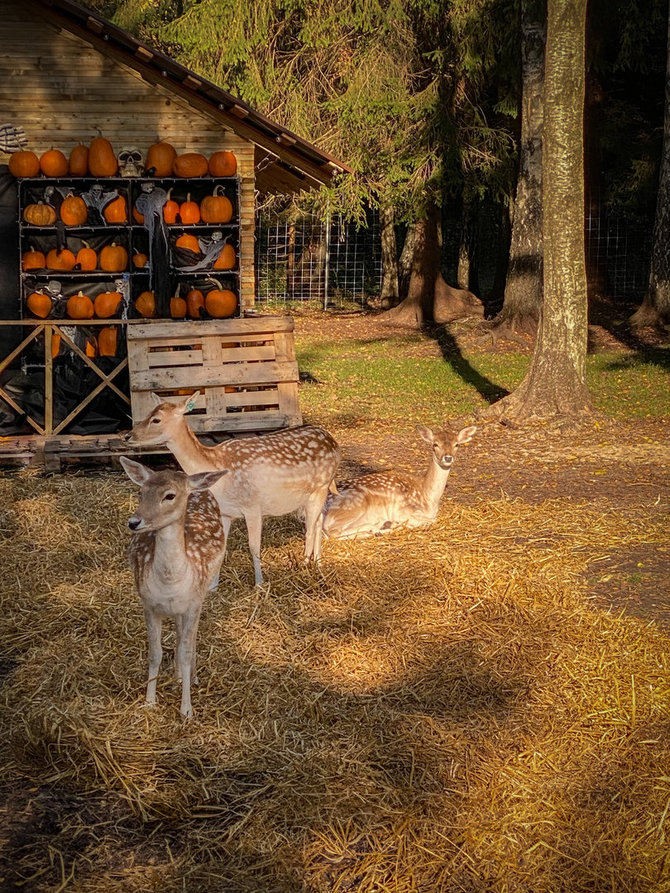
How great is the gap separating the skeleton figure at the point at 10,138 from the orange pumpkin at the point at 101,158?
795 millimetres

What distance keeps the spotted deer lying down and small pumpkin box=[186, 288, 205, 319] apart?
4.01 metres

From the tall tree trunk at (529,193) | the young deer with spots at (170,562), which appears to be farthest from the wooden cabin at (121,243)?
the tall tree trunk at (529,193)

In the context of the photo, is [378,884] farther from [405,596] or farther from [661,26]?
[661,26]

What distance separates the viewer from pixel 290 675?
6211mm

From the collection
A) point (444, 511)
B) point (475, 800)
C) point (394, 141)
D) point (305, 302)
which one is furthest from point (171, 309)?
point (305, 302)

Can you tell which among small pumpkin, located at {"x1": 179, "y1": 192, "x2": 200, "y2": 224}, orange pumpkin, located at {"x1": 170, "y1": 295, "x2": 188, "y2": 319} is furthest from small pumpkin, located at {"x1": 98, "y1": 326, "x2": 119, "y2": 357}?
small pumpkin, located at {"x1": 179, "y1": 192, "x2": 200, "y2": 224}

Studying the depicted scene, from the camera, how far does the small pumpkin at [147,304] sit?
498 inches

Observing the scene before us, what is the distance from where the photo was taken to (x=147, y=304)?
1266 cm

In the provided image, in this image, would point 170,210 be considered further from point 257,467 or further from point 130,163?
point 257,467

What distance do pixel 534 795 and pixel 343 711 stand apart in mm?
1193

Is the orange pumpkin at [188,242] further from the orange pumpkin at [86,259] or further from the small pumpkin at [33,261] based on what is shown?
the small pumpkin at [33,261]

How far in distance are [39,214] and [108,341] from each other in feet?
5.38

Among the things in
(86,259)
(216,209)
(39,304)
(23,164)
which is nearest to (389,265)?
(216,209)

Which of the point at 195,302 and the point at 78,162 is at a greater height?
the point at 78,162
